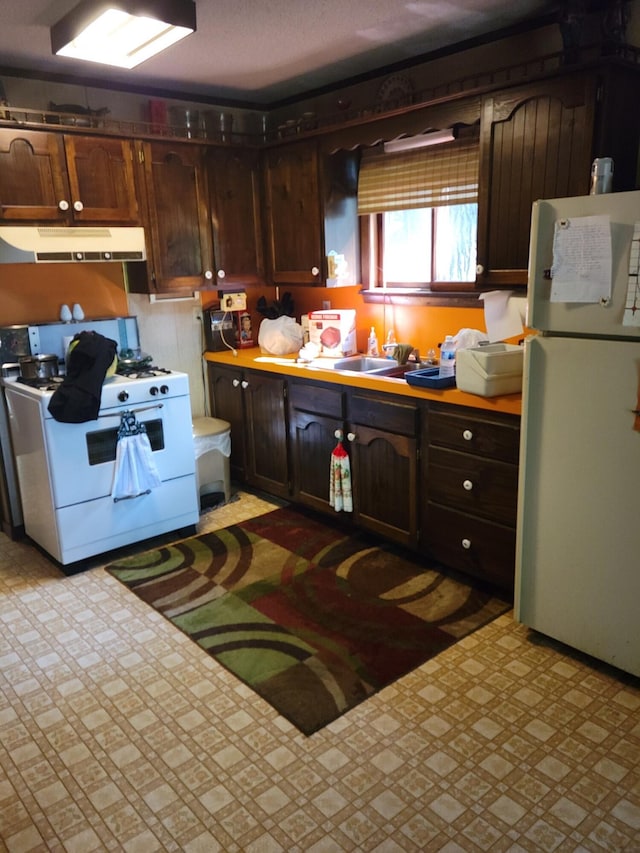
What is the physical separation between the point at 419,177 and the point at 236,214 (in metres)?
1.19

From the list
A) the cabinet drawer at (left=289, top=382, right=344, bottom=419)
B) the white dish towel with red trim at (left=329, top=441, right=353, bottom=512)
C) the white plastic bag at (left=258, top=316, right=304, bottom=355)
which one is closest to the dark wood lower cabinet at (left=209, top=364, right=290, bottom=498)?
the cabinet drawer at (left=289, top=382, right=344, bottom=419)

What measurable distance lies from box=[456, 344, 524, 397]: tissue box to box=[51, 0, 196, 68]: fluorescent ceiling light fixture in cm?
174

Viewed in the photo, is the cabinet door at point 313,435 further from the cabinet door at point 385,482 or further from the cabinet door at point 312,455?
the cabinet door at point 385,482

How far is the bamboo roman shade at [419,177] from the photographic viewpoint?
Answer: 10.6 ft

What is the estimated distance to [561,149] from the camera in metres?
2.59

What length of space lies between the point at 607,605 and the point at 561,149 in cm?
174

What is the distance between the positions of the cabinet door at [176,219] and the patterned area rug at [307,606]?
4.91ft

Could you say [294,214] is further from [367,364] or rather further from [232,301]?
[367,364]

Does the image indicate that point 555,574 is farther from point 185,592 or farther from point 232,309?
point 232,309

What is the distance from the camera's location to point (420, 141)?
333 centimetres

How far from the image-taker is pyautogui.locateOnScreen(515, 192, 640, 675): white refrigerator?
2.07m

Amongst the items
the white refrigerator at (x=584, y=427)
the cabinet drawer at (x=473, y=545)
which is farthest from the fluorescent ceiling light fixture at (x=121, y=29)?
the cabinet drawer at (x=473, y=545)

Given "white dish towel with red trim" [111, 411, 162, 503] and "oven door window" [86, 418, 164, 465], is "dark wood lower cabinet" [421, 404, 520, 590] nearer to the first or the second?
"white dish towel with red trim" [111, 411, 162, 503]

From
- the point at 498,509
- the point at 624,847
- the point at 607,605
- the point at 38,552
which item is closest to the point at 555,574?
the point at 607,605
